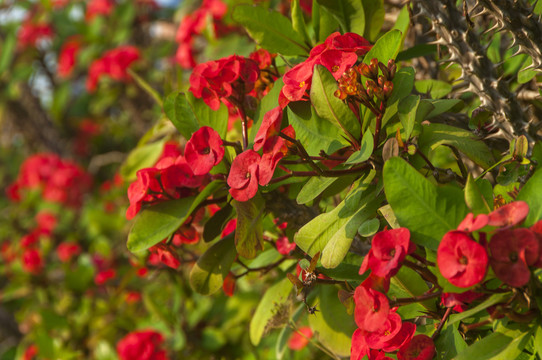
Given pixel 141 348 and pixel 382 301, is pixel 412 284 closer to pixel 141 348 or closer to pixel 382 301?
pixel 382 301

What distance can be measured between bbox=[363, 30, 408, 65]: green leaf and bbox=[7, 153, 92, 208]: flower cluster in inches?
140

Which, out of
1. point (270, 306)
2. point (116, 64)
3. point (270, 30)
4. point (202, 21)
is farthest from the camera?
point (116, 64)

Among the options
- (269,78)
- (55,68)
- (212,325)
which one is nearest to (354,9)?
(269,78)

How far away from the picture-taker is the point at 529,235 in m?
0.55

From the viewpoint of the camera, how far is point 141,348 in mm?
1751

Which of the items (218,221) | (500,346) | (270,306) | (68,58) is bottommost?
(68,58)

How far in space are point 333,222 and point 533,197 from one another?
0.88ft

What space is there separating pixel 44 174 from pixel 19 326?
1.16 metres

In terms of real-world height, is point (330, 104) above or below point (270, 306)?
above

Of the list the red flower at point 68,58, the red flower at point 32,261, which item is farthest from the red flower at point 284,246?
the red flower at point 68,58

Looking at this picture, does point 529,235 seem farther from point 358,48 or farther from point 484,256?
point 358,48

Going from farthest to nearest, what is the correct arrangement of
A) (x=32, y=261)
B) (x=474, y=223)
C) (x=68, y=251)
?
(x=68, y=251) < (x=32, y=261) < (x=474, y=223)

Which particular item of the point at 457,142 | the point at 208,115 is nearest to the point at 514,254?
the point at 457,142

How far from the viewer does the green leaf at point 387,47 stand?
Result: 77 cm
